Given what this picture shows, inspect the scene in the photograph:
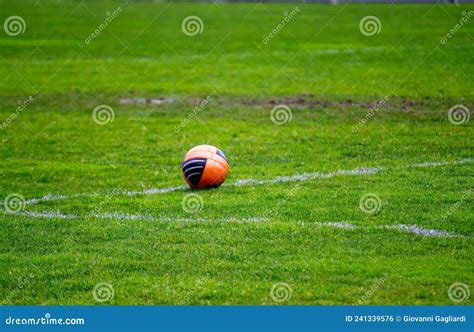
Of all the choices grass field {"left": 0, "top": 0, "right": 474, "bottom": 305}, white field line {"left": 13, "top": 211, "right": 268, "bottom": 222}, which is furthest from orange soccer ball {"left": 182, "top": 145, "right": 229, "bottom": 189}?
white field line {"left": 13, "top": 211, "right": 268, "bottom": 222}

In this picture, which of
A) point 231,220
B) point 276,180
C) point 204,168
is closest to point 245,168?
point 276,180

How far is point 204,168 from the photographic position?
13359mm

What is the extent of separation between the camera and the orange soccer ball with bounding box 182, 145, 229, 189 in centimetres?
1332

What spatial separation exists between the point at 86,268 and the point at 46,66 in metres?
18.8

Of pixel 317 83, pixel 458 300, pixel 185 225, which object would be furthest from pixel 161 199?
pixel 317 83

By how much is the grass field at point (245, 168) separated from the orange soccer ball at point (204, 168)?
0.70 feet

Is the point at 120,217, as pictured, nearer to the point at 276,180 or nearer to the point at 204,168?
the point at 204,168

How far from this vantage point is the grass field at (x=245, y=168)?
981 cm

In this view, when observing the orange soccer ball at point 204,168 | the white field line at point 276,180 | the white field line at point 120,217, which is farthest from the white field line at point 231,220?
the orange soccer ball at point 204,168

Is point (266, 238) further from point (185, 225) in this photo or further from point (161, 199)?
point (161, 199)

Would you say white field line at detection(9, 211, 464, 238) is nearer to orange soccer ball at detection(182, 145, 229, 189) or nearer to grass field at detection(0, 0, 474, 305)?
grass field at detection(0, 0, 474, 305)

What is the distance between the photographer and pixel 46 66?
91.6 ft

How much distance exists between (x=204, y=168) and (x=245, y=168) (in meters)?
1.92

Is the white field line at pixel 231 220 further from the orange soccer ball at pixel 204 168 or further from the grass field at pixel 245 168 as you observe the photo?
the orange soccer ball at pixel 204 168
